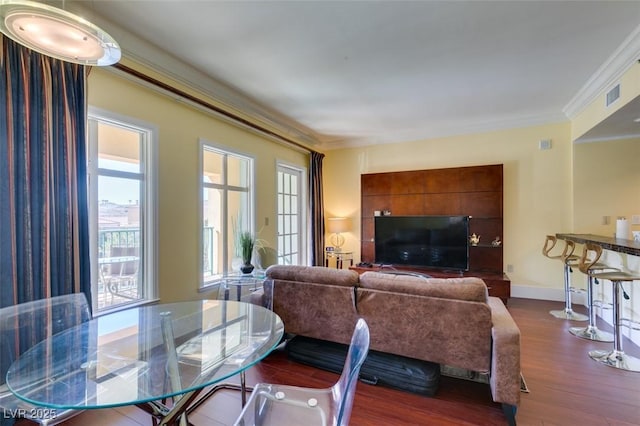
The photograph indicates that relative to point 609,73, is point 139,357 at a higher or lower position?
lower

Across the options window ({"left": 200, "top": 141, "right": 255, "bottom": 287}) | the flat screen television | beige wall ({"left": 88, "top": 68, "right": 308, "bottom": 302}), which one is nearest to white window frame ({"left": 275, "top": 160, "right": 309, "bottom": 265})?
the flat screen television

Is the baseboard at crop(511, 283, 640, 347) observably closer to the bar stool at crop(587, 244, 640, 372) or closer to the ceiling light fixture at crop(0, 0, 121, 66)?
the bar stool at crop(587, 244, 640, 372)

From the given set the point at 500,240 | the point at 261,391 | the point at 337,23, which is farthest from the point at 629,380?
the point at 337,23

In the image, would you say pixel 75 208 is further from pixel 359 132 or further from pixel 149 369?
pixel 359 132

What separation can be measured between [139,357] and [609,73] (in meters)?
4.85

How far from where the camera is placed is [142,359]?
59.8 inches

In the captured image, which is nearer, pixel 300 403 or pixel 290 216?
pixel 300 403

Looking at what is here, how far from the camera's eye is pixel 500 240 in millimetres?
4750

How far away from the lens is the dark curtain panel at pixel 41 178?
5.91ft

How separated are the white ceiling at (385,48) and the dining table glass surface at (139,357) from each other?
7.46 feet

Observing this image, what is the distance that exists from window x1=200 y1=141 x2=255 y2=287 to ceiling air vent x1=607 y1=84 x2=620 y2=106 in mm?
4390

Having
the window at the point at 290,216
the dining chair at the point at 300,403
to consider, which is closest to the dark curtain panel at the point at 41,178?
the dining chair at the point at 300,403

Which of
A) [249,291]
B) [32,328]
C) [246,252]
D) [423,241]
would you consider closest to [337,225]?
[423,241]

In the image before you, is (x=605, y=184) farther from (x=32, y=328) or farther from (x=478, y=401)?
(x=32, y=328)
